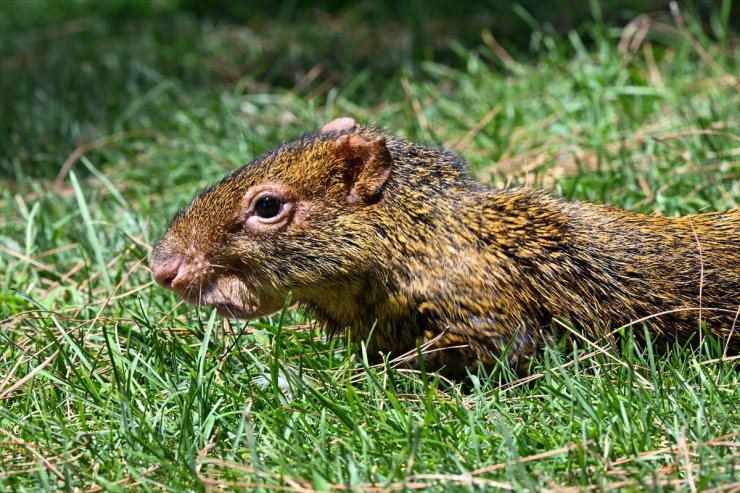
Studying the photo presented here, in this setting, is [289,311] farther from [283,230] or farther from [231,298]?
[283,230]

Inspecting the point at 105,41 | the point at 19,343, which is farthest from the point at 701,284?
the point at 105,41

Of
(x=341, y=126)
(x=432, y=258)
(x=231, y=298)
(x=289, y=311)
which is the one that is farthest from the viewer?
(x=289, y=311)

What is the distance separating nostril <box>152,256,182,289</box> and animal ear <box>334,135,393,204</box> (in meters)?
0.71

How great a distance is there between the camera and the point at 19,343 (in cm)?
427

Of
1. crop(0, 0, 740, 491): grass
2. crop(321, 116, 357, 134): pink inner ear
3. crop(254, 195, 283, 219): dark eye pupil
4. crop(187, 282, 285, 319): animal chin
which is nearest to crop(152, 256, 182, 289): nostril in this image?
crop(187, 282, 285, 319): animal chin

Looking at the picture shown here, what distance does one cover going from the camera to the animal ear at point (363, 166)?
12.7ft

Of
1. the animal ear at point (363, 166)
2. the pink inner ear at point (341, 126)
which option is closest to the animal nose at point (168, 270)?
the animal ear at point (363, 166)

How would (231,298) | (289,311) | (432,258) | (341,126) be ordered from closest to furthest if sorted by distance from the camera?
(432,258)
(231,298)
(341,126)
(289,311)

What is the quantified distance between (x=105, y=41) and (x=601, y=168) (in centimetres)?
552

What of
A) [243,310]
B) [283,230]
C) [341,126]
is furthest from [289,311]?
[341,126]

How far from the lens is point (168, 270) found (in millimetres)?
3885

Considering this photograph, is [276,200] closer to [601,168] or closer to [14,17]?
Result: [601,168]

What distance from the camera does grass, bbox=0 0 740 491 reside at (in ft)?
10.3

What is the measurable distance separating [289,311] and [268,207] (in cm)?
83
